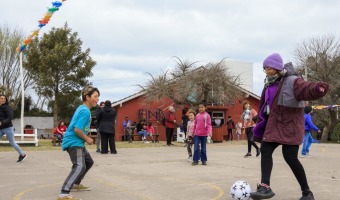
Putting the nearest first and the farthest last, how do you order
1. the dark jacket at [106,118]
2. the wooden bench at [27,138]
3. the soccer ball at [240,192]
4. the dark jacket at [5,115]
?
the soccer ball at [240,192], the dark jacket at [5,115], the dark jacket at [106,118], the wooden bench at [27,138]

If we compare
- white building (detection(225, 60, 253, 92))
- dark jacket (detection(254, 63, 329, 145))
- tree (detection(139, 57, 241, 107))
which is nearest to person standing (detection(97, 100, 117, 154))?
dark jacket (detection(254, 63, 329, 145))

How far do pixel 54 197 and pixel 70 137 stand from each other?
34.4 inches

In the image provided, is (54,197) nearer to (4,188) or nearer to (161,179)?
(4,188)

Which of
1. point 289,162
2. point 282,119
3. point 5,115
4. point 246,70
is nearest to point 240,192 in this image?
point 289,162

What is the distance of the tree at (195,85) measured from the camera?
2423 cm

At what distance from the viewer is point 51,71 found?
30906 mm

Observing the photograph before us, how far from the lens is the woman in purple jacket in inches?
200

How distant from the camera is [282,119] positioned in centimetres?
519

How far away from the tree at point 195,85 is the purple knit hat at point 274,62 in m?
18.7

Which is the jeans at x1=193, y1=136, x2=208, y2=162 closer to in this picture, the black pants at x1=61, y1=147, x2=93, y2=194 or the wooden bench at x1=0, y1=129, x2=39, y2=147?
the black pants at x1=61, y1=147, x2=93, y2=194

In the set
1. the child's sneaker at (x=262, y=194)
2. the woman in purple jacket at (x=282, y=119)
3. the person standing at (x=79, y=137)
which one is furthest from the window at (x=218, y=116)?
the child's sneaker at (x=262, y=194)

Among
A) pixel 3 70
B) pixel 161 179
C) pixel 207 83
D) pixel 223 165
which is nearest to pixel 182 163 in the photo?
pixel 223 165

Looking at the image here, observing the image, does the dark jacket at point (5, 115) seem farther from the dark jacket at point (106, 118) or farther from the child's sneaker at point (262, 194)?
the child's sneaker at point (262, 194)

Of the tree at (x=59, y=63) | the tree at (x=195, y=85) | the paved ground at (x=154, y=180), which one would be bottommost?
the paved ground at (x=154, y=180)
